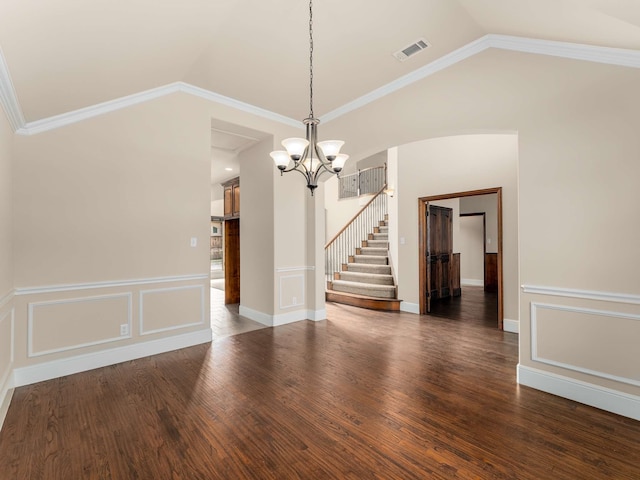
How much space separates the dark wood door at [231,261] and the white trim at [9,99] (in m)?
3.91

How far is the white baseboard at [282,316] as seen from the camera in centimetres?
491

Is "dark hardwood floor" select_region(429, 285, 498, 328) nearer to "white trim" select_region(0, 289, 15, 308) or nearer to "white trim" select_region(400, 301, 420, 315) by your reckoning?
"white trim" select_region(400, 301, 420, 315)

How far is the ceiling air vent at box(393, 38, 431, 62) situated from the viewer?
10.4 ft

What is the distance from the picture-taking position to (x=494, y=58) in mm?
3088

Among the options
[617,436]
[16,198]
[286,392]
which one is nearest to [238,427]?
[286,392]

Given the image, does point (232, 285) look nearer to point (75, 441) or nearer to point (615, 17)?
point (75, 441)

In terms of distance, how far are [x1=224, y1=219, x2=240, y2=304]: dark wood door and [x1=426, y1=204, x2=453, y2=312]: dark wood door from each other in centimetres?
405

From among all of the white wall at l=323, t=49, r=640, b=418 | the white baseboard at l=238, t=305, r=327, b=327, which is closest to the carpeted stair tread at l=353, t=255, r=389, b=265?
the white baseboard at l=238, t=305, r=327, b=327

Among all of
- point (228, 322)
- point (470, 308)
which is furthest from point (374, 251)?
point (228, 322)

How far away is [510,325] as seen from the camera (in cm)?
458

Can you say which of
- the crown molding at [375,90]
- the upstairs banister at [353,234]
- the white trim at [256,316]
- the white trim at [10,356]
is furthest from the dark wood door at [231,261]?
the white trim at [10,356]

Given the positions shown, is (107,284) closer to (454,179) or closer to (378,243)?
(454,179)

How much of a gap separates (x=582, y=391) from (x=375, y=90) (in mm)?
3921

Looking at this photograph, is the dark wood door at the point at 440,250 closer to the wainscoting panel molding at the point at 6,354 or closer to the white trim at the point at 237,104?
the white trim at the point at 237,104
